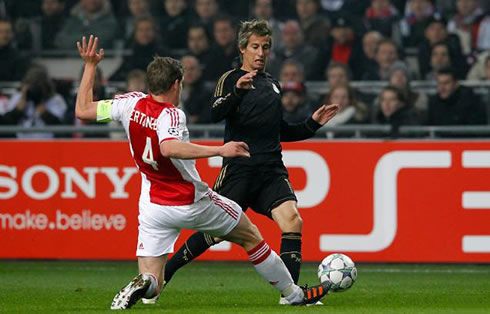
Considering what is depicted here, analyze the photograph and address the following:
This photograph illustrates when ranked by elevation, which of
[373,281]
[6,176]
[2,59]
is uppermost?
[2,59]

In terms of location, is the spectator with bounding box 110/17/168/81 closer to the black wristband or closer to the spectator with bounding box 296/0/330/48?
the spectator with bounding box 296/0/330/48

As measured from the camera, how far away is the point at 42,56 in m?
17.7

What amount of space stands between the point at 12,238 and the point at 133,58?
14.0ft

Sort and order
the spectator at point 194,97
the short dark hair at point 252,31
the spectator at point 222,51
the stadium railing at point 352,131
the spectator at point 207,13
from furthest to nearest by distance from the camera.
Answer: the spectator at point 207,13, the spectator at point 222,51, the spectator at point 194,97, the stadium railing at point 352,131, the short dark hair at point 252,31

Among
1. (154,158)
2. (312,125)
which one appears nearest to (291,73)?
(312,125)

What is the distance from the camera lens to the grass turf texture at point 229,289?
327 inches

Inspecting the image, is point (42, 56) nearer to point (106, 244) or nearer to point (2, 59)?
point (2, 59)

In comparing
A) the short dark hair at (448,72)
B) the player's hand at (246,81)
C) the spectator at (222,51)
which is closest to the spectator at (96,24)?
the spectator at (222,51)

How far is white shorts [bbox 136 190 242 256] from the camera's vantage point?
25.3 feet

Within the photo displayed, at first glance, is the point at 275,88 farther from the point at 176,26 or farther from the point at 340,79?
the point at 176,26

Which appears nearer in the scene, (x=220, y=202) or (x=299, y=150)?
(x=220, y=202)

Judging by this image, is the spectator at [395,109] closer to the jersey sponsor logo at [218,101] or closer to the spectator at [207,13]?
the spectator at [207,13]

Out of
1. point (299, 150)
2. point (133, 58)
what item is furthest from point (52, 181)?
point (133, 58)

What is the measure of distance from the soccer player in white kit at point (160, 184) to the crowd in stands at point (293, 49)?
5163mm
